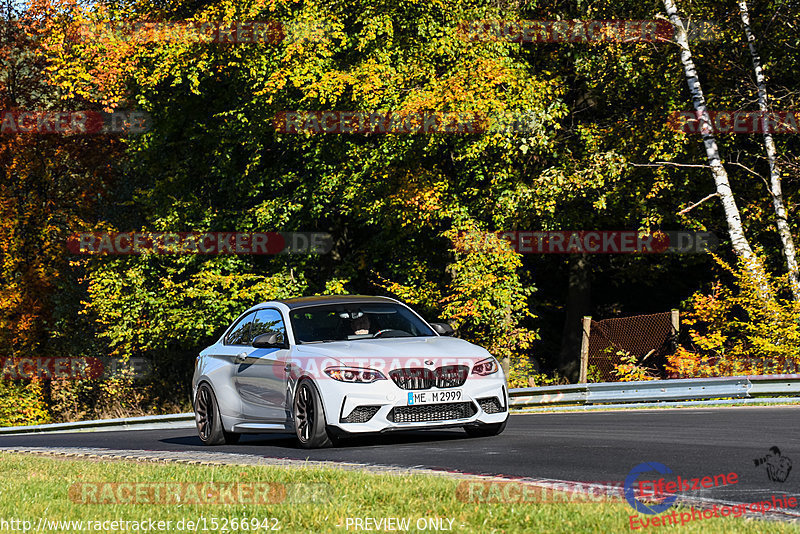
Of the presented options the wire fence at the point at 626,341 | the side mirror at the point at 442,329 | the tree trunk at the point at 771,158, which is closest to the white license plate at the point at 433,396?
the side mirror at the point at 442,329

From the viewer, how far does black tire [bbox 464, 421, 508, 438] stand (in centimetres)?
1253

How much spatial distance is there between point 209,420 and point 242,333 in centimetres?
117

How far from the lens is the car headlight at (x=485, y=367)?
1201cm

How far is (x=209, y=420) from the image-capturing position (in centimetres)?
1431

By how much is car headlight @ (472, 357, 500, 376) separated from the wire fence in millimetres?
12247

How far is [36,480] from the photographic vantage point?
32.7 ft

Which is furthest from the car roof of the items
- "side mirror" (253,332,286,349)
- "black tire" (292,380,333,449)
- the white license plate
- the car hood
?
the white license plate

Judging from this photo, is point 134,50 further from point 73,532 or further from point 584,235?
point 73,532

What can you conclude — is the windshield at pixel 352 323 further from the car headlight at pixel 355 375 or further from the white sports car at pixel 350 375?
the car headlight at pixel 355 375

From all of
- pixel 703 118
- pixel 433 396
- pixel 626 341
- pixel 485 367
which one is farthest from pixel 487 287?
pixel 433 396

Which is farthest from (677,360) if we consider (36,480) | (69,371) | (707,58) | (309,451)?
(69,371)

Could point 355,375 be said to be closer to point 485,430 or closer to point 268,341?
point 268,341

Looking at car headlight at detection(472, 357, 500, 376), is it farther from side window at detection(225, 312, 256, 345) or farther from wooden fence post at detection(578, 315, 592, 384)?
wooden fence post at detection(578, 315, 592, 384)

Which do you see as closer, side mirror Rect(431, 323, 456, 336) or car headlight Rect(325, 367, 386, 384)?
car headlight Rect(325, 367, 386, 384)
